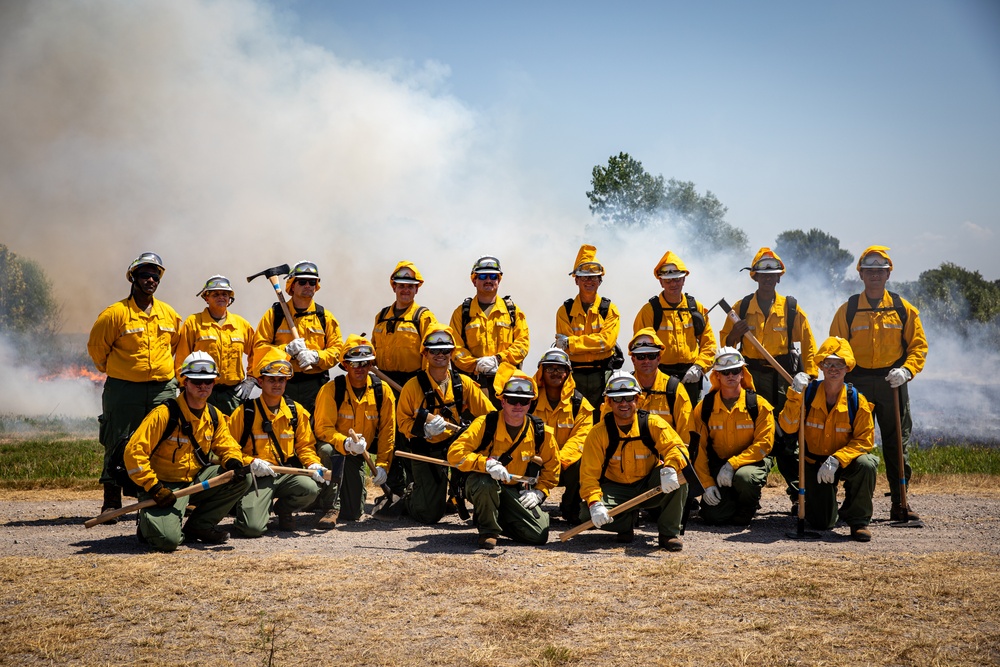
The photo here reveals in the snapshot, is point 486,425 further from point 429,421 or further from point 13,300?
point 13,300

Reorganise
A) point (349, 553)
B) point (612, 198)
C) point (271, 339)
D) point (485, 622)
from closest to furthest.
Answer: point (485, 622), point (349, 553), point (271, 339), point (612, 198)

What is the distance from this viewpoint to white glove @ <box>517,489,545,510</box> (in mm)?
8391

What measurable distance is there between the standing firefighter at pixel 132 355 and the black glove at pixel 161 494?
1.30 m

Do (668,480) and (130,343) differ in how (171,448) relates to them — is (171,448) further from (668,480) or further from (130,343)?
(668,480)

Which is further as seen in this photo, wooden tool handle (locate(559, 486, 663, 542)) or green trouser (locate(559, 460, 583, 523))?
green trouser (locate(559, 460, 583, 523))

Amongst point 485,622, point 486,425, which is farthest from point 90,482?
point 485,622

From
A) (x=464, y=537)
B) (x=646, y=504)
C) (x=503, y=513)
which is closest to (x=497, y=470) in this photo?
(x=503, y=513)

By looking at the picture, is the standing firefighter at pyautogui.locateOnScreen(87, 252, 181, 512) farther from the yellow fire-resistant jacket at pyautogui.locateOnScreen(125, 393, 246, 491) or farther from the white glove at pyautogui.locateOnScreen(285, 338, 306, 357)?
the white glove at pyautogui.locateOnScreen(285, 338, 306, 357)

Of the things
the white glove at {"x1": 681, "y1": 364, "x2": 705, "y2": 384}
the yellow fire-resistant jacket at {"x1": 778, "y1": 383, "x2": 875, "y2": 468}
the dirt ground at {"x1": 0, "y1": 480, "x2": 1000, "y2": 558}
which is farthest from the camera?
the white glove at {"x1": 681, "y1": 364, "x2": 705, "y2": 384}

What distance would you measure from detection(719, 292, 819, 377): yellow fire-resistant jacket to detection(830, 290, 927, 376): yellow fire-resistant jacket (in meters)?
0.52

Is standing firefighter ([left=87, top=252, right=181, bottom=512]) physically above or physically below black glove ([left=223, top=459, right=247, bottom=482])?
above

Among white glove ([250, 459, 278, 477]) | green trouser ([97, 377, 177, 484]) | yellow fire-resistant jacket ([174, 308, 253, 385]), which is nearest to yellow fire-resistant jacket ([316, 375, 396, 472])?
yellow fire-resistant jacket ([174, 308, 253, 385])

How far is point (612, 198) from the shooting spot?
4000 centimetres

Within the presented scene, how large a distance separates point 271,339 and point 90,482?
164 inches
